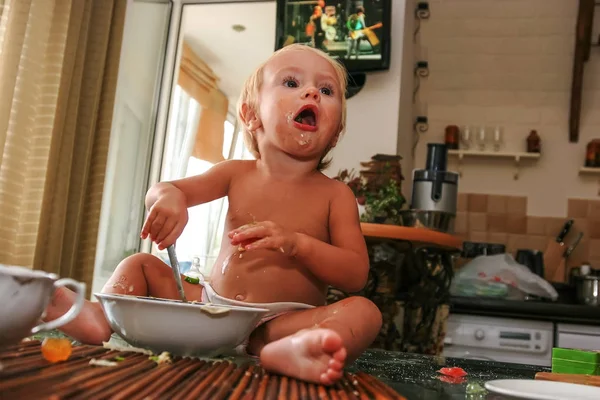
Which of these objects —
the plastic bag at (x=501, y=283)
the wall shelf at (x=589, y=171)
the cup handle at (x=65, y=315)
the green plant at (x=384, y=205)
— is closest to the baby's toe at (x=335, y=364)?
the cup handle at (x=65, y=315)

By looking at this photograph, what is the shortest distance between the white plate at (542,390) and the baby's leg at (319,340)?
0.14m

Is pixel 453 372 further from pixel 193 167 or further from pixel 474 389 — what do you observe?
pixel 193 167

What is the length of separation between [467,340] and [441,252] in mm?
611

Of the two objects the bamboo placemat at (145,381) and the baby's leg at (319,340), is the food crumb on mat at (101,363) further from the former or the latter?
the baby's leg at (319,340)

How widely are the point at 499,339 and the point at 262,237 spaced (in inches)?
79.7

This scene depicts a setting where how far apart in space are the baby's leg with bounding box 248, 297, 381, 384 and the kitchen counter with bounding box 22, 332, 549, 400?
0.16 ft

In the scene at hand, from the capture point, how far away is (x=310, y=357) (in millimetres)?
567

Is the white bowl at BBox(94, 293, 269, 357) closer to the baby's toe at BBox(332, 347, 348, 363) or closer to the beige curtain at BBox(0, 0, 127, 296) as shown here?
the baby's toe at BBox(332, 347, 348, 363)

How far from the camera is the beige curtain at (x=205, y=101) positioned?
278 cm

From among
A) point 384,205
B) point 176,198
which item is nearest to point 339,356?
point 176,198

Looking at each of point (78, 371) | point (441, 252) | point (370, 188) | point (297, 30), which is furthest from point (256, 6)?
point (78, 371)

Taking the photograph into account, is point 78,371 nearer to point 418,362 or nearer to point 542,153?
point 418,362

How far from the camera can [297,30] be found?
255 centimetres

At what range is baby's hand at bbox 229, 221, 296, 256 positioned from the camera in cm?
74
